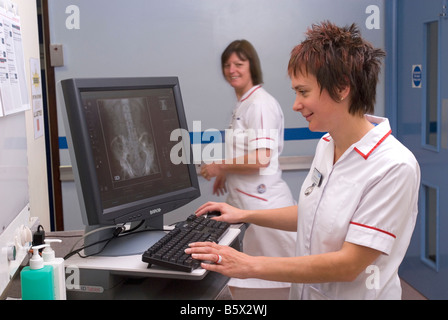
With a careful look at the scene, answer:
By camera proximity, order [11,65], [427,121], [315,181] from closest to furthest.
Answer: [11,65] → [315,181] → [427,121]

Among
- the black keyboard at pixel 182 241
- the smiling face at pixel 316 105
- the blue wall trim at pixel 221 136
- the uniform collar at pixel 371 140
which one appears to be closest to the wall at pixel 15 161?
the black keyboard at pixel 182 241

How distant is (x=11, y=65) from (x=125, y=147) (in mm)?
340

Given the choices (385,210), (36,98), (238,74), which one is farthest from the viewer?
(238,74)

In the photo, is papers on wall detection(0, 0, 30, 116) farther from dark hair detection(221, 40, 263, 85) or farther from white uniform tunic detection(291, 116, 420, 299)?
dark hair detection(221, 40, 263, 85)

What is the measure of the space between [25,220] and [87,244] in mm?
204

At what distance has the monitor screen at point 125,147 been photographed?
1161 millimetres

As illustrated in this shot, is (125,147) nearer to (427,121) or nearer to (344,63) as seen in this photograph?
(344,63)

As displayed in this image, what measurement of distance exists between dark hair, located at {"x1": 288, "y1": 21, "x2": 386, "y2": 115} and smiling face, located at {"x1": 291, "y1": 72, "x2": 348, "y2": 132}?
0.01 meters

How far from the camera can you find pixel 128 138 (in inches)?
50.1

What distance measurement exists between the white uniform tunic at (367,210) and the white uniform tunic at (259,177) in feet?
3.69

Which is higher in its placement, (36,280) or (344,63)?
(344,63)

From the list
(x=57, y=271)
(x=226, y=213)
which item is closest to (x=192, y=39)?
(x=226, y=213)

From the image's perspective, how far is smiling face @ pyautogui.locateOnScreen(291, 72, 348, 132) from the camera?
4.18 ft
